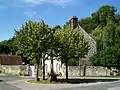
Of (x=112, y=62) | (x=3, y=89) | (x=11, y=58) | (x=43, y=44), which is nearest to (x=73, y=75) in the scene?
(x=112, y=62)

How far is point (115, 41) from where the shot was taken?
58.3 metres

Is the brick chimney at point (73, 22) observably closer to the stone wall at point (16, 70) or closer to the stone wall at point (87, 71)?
the stone wall at point (87, 71)

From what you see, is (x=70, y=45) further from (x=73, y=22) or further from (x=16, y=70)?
(x=16, y=70)

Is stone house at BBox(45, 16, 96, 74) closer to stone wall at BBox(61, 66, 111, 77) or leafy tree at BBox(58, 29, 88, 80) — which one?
stone wall at BBox(61, 66, 111, 77)

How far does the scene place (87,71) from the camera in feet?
183

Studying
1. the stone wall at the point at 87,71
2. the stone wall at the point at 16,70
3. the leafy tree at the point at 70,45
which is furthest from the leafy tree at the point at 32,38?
the stone wall at the point at 16,70

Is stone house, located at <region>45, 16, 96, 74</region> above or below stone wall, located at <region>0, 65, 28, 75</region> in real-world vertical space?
above

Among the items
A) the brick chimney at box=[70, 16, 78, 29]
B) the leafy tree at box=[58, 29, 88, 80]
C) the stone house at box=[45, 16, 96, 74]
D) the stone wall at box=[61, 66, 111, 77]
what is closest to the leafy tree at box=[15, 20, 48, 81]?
the leafy tree at box=[58, 29, 88, 80]

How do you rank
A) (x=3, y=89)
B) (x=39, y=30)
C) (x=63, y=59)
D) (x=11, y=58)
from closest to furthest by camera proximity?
(x=3, y=89)
(x=39, y=30)
(x=63, y=59)
(x=11, y=58)

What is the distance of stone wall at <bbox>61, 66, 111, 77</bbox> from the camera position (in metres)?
54.9

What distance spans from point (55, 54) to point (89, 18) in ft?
225

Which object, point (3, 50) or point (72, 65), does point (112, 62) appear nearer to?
point (72, 65)

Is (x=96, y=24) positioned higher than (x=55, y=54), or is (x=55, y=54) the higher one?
(x=96, y=24)

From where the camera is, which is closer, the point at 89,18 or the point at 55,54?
the point at 55,54
